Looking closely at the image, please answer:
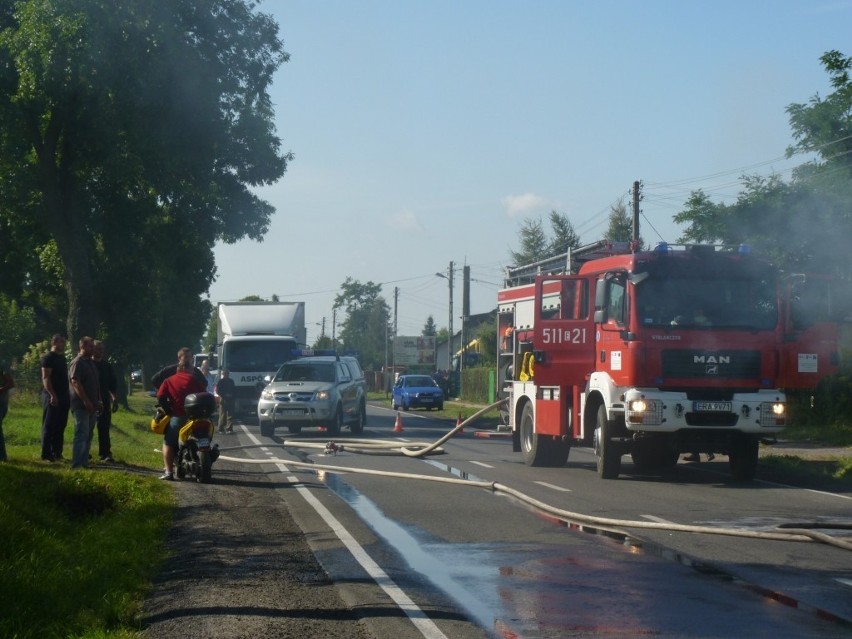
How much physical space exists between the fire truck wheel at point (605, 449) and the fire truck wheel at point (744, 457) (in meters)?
1.66

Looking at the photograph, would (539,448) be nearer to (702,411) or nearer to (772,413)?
(702,411)

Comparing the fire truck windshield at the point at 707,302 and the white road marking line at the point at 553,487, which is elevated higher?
the fire truck windshield at the point at 707,302

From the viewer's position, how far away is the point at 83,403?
1661cm

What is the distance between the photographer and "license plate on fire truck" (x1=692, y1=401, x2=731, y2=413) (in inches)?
650

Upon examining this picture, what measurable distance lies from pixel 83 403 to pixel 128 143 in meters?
16.6

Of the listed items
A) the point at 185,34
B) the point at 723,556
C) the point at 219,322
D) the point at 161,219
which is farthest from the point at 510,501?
the point at 161,219

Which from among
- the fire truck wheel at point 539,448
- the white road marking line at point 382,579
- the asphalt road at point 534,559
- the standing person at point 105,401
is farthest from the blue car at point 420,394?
the white road marking line at point 382,579

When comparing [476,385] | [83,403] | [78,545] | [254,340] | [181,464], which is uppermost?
[254,340]

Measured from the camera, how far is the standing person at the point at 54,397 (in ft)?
56.5

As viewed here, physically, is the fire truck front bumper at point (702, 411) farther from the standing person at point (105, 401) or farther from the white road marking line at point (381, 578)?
the standing person at point (105, 401)

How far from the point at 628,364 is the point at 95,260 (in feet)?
90.5

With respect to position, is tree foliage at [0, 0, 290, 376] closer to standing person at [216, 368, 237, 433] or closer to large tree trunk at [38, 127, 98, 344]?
large tree trunk at [38, 127, 98, 344]

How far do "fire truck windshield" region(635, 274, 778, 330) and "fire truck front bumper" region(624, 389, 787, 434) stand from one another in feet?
3.20

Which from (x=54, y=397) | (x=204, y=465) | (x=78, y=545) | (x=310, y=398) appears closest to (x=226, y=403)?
(x=310, y=398)
